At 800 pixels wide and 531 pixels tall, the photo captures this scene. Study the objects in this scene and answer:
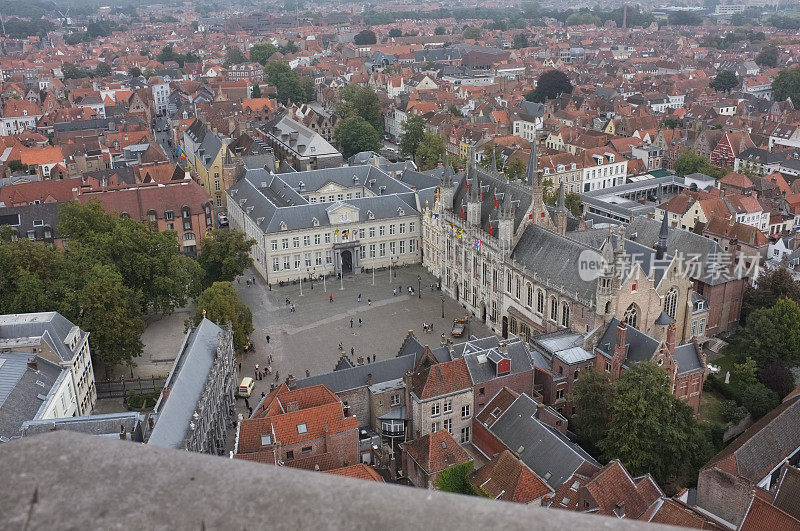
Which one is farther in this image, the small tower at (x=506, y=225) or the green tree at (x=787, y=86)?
the green tree at (x=787, y=86)

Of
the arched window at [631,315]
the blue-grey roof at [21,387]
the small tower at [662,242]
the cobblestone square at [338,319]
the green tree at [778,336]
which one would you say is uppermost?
the small tower at [662,242]

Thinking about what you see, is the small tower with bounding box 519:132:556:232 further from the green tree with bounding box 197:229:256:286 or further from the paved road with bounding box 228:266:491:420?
the green tree with bounding box 197:229:256:286

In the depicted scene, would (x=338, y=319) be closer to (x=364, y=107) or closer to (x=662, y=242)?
(x=662, y=242)

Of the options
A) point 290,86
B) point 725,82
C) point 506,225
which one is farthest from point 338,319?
point 725,82

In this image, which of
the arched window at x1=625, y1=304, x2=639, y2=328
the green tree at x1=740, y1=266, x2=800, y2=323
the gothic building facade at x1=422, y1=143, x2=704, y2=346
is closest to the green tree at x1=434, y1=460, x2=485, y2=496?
the gothic building facade at x1=422, y1=143, x2=704, y2=346

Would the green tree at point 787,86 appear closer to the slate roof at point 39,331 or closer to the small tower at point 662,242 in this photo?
the small tower at point 662,242

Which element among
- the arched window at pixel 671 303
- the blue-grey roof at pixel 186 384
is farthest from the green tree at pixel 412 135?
the blue-grey roof at pixel 186 384
